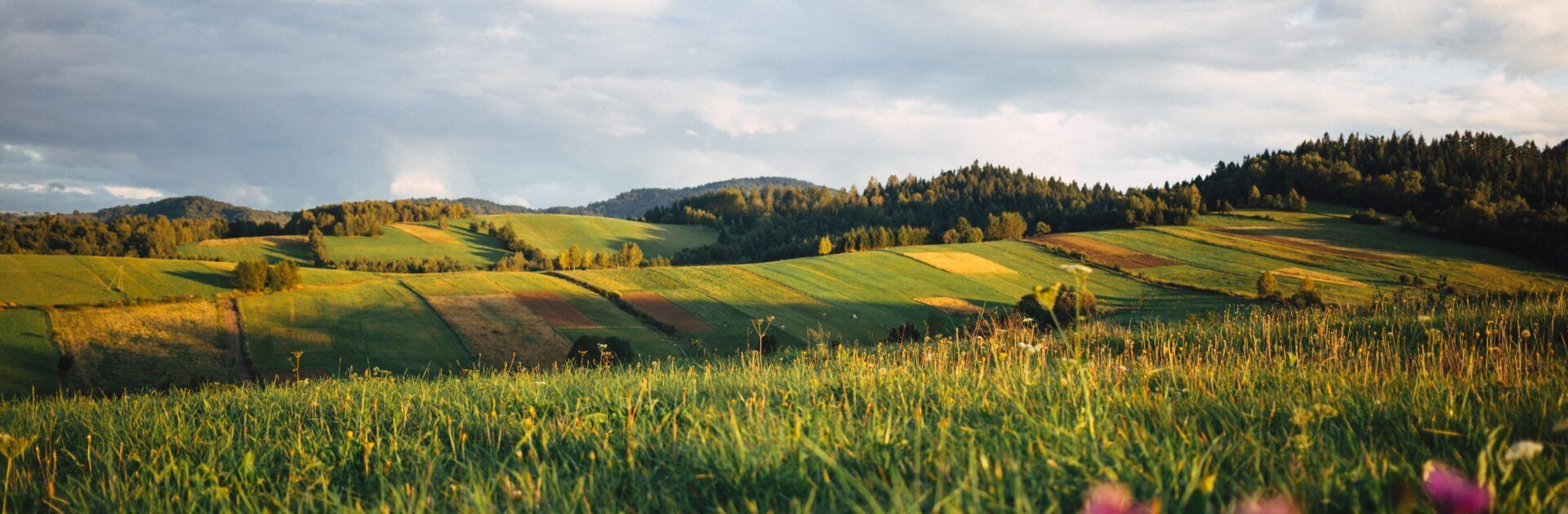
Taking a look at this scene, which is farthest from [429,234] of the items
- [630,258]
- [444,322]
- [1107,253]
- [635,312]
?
[1107,253]

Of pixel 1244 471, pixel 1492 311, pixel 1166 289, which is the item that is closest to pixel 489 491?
pixel 1244 471

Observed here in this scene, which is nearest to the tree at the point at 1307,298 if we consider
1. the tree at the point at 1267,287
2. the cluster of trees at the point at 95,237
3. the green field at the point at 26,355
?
the tree at the point at 1267,287

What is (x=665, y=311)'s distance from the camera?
2586 inches

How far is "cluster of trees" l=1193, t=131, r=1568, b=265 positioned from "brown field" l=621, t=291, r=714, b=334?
84.8 m

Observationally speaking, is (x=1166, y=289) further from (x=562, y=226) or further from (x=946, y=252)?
(x=562, y=226)

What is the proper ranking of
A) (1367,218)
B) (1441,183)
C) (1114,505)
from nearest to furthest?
(1114,505)
(1367,218)
(1441,183)

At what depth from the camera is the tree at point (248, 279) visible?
65062 millimetres

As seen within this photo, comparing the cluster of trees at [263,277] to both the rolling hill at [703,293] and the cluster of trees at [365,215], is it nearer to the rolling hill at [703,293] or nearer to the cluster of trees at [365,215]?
the rolling hill at [703,293]

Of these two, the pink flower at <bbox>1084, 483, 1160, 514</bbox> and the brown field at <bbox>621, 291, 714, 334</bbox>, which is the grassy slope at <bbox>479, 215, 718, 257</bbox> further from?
the pink flower at <bbox>1084, 483, 1160, 514</bbox>

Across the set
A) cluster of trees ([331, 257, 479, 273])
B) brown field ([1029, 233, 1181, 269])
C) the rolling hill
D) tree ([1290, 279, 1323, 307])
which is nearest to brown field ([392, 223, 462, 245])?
cluster of trees ([331, 257, 479, 273])

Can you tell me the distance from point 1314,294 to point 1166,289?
17227mm

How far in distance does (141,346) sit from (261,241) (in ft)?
248

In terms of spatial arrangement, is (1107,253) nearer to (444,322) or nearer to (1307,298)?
(1307,298)

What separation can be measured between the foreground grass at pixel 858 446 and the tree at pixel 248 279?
70.7 m
